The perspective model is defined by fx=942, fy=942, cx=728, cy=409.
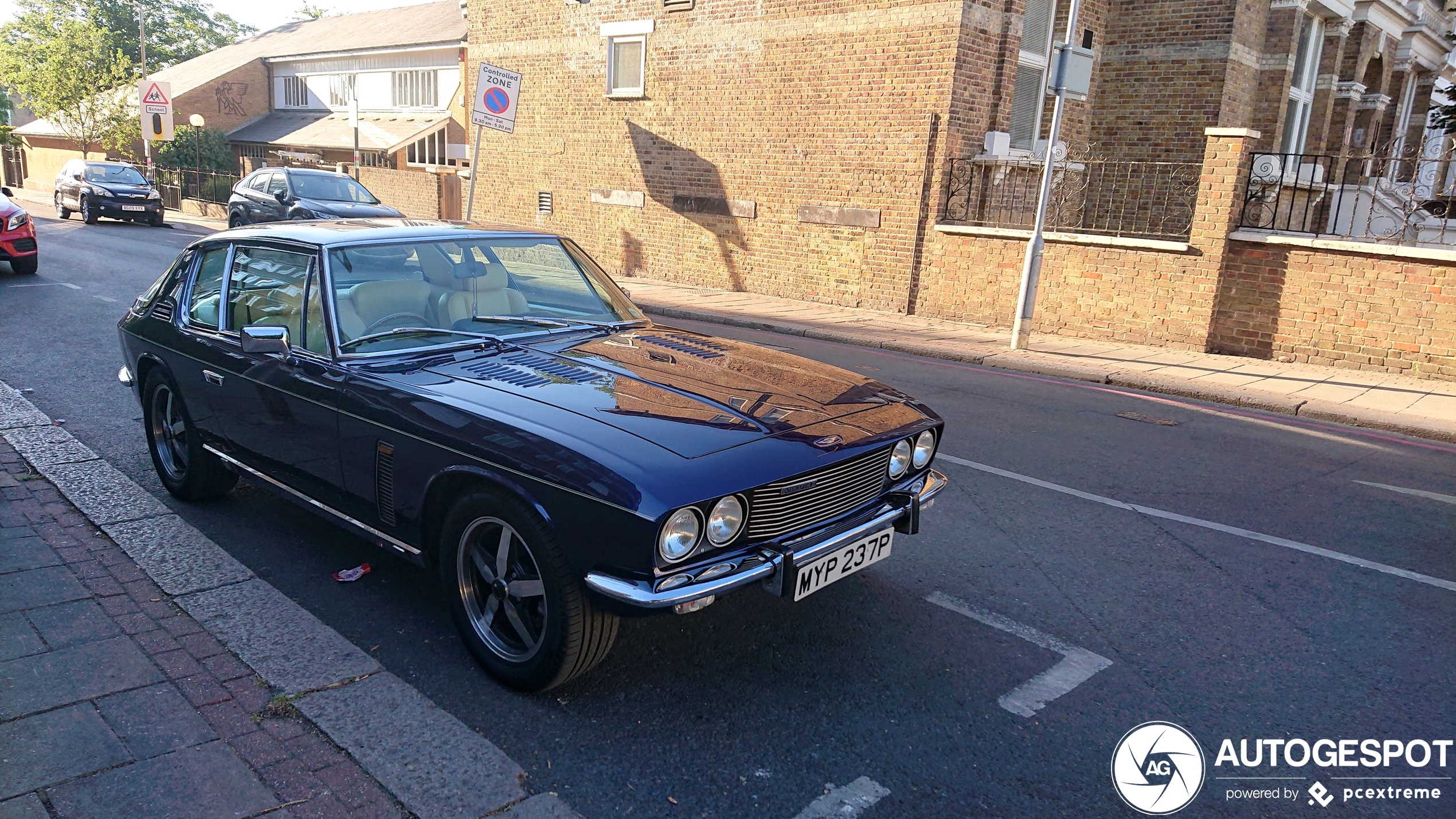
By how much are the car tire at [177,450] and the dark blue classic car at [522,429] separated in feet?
0.07

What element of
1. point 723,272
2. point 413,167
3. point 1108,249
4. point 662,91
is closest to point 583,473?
point 1108,249

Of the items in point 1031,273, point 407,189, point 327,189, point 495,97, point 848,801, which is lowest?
point 848,801

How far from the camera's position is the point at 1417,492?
6336 millimetres

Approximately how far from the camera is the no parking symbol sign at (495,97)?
15.7m

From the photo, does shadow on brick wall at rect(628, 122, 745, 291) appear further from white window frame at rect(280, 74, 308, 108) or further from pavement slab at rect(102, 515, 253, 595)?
white window frame at rect(280, 74, 308, 108)

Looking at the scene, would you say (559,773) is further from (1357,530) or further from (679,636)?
(1357,530)

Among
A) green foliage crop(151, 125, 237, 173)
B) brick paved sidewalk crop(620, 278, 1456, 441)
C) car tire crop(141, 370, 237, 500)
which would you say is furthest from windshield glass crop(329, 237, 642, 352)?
green foliage crop(151, 125, 237, 173)

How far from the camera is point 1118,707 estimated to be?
11.1 ft

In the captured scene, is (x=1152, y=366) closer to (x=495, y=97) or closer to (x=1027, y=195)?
(x=1027, y=195)

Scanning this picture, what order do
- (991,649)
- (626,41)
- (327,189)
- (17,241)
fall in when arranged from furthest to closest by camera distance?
(327,189) → (626,41) → (17,241) → (991,649)

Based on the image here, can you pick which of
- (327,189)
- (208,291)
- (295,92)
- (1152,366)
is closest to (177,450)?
(208,291)

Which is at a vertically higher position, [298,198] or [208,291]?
A: [298,198]

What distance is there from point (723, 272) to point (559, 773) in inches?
596

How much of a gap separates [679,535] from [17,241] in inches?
610
